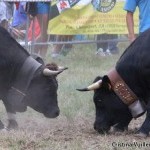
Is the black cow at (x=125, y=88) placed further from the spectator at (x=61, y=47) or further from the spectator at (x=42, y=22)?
the spectator at (x=61, y=47)

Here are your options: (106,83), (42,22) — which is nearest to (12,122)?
(106,83)

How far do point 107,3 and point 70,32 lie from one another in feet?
3.23

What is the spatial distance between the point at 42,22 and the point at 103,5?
1415 mm

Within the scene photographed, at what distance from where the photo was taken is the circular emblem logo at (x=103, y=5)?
13.5 m

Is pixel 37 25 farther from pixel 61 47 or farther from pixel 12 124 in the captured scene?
pixel 12 124

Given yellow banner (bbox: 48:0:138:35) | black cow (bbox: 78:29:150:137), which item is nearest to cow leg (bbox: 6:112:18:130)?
black cow (bbox: 78:29:150:137)

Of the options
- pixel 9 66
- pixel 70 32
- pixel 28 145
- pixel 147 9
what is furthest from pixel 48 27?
pixel 28 145

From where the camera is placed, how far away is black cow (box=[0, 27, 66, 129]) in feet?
24.6

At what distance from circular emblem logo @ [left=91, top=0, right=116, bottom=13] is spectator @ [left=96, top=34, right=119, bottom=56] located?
77cm

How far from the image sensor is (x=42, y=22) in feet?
42.4

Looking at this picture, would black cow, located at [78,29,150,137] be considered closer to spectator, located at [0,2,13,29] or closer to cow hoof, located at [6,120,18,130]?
cow hoof, located at [6,120,18,130]

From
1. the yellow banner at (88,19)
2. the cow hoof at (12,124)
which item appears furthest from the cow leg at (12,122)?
the yellow banner at (88,19)

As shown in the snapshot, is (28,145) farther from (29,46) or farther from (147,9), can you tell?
(29,46)

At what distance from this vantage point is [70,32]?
13.7 m
